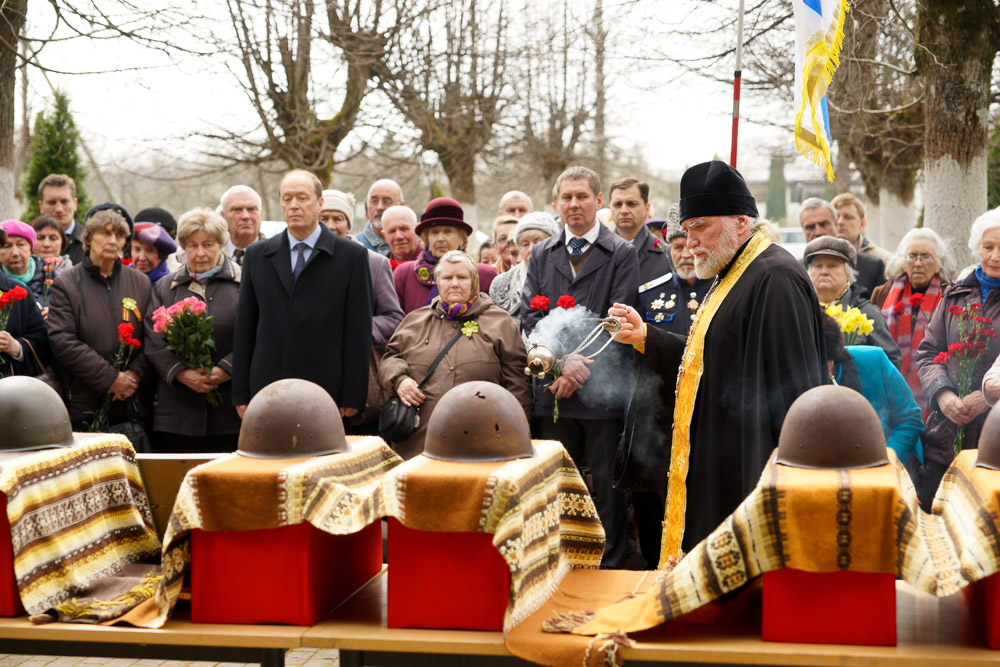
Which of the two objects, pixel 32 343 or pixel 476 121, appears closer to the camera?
pixel 32 343

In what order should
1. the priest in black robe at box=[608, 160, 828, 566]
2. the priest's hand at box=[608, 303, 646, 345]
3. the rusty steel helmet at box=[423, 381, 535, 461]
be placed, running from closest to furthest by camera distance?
the rusty steel helmet at box=[423, 381, 535, 461] < the priest in black robe at box=[608, 160, 828, 566] < the priest's hand at box=[608, 303, 646, 345]

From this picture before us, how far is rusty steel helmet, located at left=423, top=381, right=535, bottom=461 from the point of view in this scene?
10.7 feet

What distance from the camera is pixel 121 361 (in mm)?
6039

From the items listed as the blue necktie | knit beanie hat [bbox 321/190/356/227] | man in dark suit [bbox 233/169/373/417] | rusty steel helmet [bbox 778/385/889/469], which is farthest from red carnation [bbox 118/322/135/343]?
rusty steel helmet [bbox 778/385/889/469]

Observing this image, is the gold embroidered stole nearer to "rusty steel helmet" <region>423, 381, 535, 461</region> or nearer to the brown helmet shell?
"rusty steel helmet" <region>423, 381, 535, 461</region>

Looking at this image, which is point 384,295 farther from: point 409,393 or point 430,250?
point 409,393

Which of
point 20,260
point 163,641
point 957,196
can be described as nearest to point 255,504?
point 163,641

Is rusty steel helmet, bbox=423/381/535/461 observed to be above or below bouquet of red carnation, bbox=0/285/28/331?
below

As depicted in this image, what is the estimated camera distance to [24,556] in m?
3.29

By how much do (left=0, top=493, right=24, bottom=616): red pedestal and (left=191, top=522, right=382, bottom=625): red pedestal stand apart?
0.59 meters

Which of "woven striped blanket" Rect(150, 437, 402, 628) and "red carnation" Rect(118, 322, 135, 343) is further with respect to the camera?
"red carnation" Rect(118, 322, 135, 343)

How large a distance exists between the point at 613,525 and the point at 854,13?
701cm

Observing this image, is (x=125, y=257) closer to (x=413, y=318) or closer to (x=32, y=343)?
(x=32, y=343)

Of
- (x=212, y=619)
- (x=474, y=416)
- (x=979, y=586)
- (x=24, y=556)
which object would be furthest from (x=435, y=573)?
(x=979, y=586)
